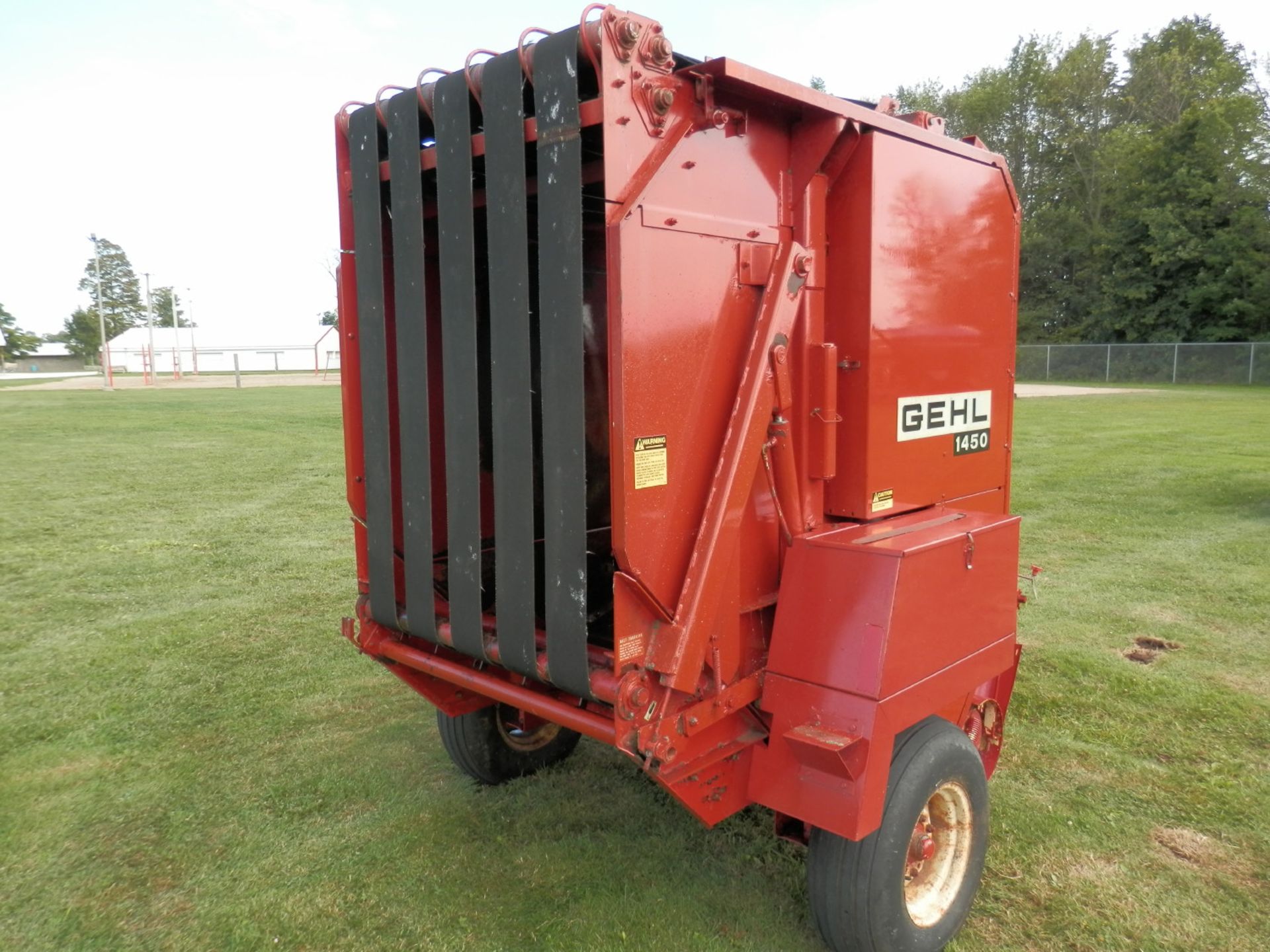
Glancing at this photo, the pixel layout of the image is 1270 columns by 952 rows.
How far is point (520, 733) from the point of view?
4285 millimetres

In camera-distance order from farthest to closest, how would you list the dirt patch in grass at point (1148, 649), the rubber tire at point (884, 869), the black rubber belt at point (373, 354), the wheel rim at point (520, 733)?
the dirt patch in grass at point (1148, 649) → the wheel rim at point (520, 733) → the black rubber belt at point (373, 354) → the rubber tire at point (884, 869)

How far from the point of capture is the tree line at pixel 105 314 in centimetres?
9306

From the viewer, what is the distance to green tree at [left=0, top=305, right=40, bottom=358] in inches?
3723

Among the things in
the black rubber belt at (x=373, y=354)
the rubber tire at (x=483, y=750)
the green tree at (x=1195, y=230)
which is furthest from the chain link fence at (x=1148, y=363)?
the black rubber belt at (x=373, y=354)

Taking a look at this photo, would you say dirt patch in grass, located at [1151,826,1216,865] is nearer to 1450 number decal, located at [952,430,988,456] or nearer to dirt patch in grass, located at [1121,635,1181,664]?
1450 number decal, located at [952,430,988,456]

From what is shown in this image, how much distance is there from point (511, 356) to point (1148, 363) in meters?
39.8

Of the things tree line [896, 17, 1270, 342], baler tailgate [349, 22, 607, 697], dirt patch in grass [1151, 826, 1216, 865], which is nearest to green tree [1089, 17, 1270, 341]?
tree line [896, 17, 1270, 342]

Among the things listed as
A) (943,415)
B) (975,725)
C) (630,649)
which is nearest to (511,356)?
(630,649)

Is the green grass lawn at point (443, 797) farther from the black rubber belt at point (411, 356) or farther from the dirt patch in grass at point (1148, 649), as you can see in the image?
the black rubber belt at point (411, 356)

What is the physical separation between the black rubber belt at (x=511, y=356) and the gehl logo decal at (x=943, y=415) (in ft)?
4.51

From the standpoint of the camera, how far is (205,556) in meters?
8.77

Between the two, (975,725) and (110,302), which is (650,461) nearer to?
(975,725)

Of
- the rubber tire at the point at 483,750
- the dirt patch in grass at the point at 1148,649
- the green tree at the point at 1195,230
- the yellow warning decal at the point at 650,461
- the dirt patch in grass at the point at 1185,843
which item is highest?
the green tree at the point at 1195,230

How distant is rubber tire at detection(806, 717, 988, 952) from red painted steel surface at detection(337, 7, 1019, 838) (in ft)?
0.44
